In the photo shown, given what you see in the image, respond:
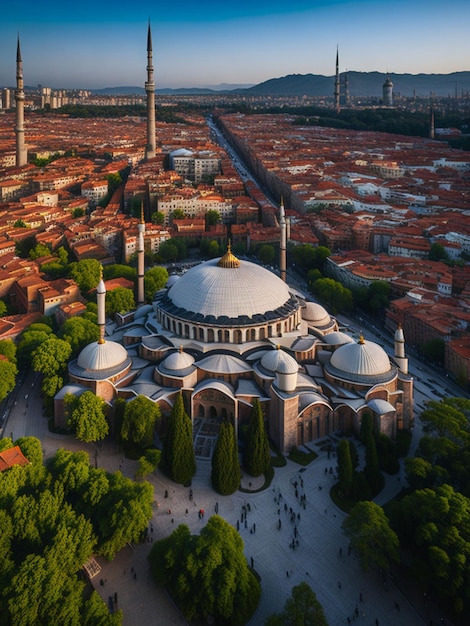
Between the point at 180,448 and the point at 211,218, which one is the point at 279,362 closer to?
the point at 180,448

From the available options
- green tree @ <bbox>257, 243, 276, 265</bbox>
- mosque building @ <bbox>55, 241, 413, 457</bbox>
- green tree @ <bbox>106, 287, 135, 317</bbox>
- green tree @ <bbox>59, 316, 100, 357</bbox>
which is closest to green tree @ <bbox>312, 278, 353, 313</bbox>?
mosque building @ <bbox>55, 241, 413, 457</bbox>

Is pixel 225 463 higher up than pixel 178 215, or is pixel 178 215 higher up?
pixel 178 215

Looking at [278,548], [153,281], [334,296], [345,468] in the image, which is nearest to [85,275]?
[153,281]

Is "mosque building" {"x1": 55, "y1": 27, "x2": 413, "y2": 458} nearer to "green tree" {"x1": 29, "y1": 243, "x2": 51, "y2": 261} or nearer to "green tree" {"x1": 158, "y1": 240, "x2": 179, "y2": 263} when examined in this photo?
"green tree" {"x1": 158, "y1": 240, "x2": 179, "y2": 263}

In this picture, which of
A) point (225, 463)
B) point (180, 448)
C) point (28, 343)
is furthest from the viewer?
point (28, 343)

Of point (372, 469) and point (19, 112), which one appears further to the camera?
point (19, 112)

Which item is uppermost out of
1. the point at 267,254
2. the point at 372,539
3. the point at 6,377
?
the point at 267,254

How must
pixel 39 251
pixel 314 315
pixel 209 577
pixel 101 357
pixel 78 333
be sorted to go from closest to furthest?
pixel 209 577 < pixel 101 357 < pixel 78 333 < pixel 314 315 < pixel 39 251
